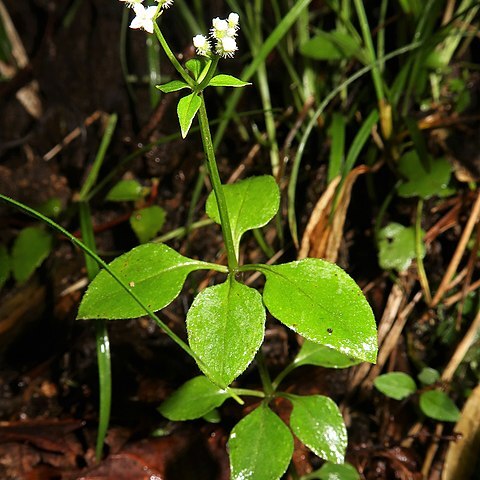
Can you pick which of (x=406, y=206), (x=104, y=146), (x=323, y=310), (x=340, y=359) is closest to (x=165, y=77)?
(x=104, y=146)

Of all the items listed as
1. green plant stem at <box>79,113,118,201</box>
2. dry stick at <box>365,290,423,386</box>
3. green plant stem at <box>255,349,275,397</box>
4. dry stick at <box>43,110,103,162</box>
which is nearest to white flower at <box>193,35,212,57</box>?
green plant stem at <box>255,349,275,397</box>

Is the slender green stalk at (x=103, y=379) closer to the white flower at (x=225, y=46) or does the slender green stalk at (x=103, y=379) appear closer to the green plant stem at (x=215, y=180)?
the green plant stem at (x=215, y=180)

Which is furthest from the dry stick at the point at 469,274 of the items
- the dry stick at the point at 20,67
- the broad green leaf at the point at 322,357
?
the dry stick at the point at 20,67

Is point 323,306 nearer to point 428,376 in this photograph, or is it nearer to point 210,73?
point 210,73

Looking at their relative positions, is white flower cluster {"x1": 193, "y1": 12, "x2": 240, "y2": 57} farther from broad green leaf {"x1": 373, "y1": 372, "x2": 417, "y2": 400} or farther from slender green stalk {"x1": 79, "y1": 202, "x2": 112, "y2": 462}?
broad green leaf {"x1": 373, "y1": 372, "x2": 417, "y2": 400}

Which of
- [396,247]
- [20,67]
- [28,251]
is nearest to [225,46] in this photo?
[396,247]
